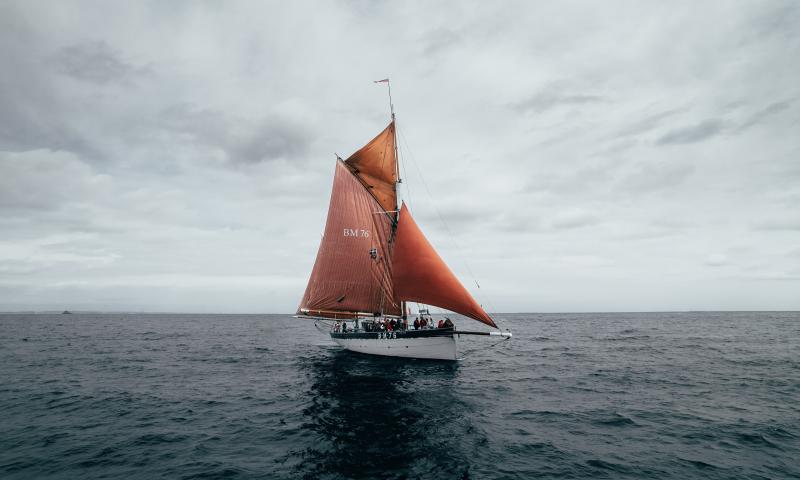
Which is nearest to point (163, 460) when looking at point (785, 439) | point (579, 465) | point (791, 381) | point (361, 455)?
point (361, 455)

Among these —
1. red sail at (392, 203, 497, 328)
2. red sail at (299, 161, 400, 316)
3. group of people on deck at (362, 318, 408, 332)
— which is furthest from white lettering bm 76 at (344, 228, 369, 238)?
group of people on deck at (362, 318, 408, 332)

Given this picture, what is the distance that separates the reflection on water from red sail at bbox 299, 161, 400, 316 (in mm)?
6942

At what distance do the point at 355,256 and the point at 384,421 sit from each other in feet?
66.7

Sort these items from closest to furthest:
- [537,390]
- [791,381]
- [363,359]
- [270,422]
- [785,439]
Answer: [785,439]
[270,422]
[537,390]
[791,381]
[363,359]

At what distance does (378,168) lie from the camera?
38.4 metres

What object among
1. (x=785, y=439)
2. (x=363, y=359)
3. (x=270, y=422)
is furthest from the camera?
(x=363, y=359)

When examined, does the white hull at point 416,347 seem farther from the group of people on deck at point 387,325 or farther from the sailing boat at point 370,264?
the group of people on deck at point 387,325

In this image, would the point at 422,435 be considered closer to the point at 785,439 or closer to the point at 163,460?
the point at 163,460

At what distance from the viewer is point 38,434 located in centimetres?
1662

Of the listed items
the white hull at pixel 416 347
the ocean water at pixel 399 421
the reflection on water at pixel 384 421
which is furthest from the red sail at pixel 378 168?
the reflection on water at pixel 384 421

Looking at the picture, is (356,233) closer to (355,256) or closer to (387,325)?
(355,256)

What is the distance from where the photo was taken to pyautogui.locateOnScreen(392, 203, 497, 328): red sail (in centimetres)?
2888

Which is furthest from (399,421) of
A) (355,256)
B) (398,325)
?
(355,256)

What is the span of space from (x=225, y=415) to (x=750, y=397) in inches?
1245
